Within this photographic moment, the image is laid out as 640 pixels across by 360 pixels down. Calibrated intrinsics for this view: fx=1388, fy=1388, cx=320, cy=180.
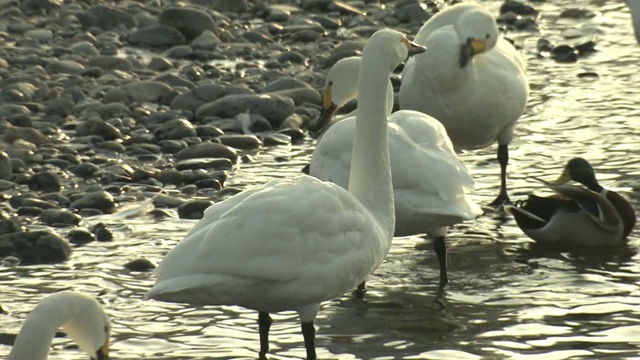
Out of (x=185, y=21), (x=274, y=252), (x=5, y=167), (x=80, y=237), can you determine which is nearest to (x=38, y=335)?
(x=274, y=252)

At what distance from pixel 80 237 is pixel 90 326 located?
3172 mm

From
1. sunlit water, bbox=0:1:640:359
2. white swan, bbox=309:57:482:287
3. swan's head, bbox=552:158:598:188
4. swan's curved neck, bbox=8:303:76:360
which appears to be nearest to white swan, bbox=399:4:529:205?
sunlit water, bbox=0:1:640:359

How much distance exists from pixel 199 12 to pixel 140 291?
23.2 feet

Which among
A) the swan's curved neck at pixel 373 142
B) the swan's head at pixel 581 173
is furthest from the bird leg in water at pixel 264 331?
the swan's head at pixel 581 173

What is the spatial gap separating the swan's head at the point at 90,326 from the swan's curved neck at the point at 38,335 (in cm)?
12

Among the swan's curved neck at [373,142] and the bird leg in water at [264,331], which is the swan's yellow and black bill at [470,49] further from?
the bird leg in water at [264,331]

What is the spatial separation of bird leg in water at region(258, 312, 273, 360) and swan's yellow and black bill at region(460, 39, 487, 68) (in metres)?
3.36

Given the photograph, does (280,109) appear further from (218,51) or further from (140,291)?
(140,291)

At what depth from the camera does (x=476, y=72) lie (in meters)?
9.37

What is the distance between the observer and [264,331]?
6.34m

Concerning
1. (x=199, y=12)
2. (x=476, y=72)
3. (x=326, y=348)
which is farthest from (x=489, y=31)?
(x=199, y=12)

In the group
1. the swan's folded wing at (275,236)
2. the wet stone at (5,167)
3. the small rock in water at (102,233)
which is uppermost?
the swan's folded wing at (275,236)

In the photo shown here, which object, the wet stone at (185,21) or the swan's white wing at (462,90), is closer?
the swan's white wing at (462,90)

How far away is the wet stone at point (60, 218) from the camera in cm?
857
